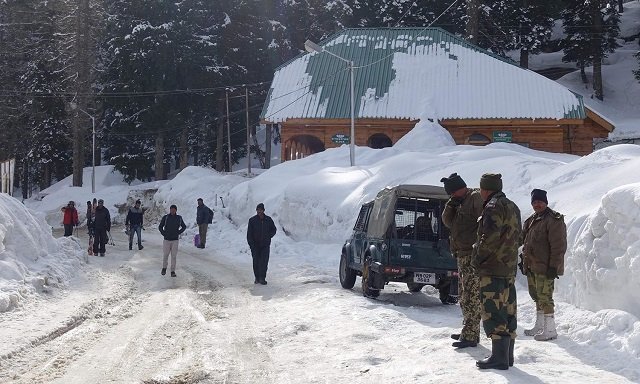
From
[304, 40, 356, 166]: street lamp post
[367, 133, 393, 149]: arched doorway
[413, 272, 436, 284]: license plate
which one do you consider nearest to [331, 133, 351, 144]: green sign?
[367, 133, 393, 149]: arched doorway

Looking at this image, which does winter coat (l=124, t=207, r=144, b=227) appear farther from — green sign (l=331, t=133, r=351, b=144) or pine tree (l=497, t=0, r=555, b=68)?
pine tree (l=497, t=0, r=555, b=68)

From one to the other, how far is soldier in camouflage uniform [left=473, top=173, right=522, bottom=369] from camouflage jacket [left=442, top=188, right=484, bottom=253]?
1132 mm

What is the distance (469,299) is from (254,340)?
9.45 feet

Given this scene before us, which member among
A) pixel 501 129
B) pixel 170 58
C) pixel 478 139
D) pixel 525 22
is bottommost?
pixel 478 139

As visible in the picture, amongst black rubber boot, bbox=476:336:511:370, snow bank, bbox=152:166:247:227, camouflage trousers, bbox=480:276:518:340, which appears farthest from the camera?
snow bank, bbox=152:166:247:227

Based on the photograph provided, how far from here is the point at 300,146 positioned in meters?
43.5

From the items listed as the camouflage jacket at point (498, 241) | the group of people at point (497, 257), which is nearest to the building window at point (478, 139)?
the group of people at point (497, 257)

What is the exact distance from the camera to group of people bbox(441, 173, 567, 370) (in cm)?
689

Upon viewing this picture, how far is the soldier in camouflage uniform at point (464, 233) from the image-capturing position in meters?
7.94

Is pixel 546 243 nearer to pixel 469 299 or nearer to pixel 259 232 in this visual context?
pixel 469 299

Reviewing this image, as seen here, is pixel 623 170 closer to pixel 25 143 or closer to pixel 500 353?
pixel 500 353

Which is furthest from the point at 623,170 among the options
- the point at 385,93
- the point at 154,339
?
the point at 385,93

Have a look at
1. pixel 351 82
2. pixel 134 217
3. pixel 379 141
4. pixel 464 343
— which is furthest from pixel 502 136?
pixel 464 343

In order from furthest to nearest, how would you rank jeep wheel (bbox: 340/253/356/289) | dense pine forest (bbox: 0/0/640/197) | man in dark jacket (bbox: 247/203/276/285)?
dense pine forest (bbox: 0/0/640/197)
man in dark jacket (bbox: 247/203/276/285)
jeep wheel (bbox: 340/253/356/289)
